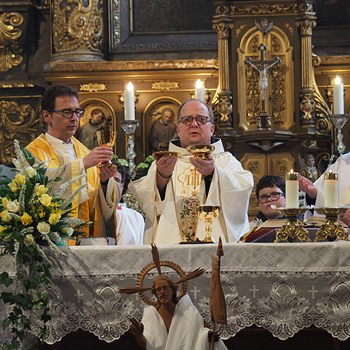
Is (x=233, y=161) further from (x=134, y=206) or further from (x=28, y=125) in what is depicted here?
(x=28, y=125)

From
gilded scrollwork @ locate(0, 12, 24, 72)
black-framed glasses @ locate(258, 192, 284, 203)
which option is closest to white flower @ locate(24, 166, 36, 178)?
black-framed glasses @ locate(258, 192, 284, 203)

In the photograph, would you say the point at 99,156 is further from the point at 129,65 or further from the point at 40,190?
the point at 129,65

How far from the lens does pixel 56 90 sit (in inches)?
273

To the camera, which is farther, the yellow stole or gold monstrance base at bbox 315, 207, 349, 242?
the yellow stole

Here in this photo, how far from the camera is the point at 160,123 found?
1048 centimetres

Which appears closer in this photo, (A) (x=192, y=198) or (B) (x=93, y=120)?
(A) (x=192, y=198)

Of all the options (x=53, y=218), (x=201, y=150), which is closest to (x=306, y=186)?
(x=201, y=150)

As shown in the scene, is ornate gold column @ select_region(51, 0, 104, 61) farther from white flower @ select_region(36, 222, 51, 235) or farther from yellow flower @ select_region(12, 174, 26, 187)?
white flower @ select_region(36, 222, 51, 235)

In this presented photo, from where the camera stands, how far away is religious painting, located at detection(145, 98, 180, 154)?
10430 mm

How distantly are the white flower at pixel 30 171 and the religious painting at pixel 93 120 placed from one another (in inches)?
182

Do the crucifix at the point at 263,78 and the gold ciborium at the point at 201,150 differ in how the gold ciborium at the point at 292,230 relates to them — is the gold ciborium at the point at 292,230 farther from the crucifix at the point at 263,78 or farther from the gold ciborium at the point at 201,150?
the crucifix at the point at 263,78

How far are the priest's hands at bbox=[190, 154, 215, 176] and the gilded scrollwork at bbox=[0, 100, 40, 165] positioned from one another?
4.54m

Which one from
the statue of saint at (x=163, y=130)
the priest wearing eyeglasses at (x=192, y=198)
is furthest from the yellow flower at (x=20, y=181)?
the statue of saint at (x=163, y=130)

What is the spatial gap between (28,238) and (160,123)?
5.10 m
